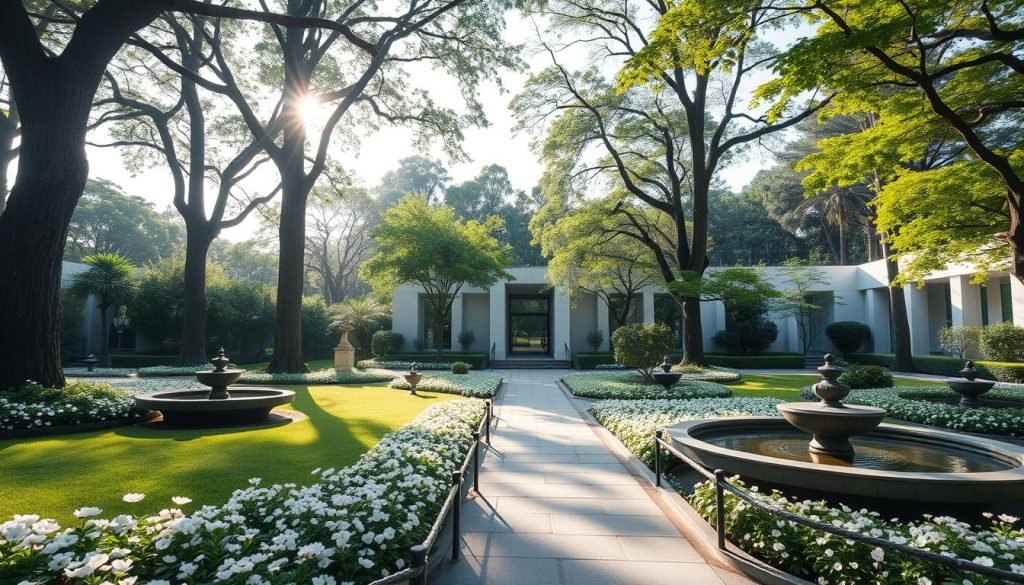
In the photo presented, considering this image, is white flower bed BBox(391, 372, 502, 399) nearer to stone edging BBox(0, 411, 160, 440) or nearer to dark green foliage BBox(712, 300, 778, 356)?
stone edging BBox(0, 411, 160, 440)

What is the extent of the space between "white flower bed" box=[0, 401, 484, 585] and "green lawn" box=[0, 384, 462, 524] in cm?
129

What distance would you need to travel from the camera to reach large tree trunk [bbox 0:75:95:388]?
815 cm

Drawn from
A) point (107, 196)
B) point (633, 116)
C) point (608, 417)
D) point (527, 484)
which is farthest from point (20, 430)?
point (107, 196)

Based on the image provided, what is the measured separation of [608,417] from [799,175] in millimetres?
32333

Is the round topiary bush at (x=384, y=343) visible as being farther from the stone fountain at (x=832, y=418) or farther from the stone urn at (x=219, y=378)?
the stone fountain at (x=832, y=418)

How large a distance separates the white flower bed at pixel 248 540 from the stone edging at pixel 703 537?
2168 mm

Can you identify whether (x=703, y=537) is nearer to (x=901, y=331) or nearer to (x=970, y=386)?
(x=970, y=386)

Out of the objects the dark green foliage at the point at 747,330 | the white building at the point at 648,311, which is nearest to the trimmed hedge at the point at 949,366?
the white building at the point at 648,311

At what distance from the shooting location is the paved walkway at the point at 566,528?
3.51 meters

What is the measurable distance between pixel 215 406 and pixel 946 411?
512 inches

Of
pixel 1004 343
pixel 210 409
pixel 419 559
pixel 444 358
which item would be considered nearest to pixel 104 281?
pixel 444 358

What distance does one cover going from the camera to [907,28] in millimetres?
7191

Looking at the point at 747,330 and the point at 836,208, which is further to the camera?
the point at 836,208

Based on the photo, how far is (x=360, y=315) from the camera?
88.9 feet
